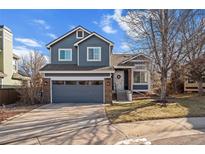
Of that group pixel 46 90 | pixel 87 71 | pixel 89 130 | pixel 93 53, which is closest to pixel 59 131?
pixel 89 130

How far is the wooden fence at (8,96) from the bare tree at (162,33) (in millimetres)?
11554

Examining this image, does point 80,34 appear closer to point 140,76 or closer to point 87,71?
point 87,71

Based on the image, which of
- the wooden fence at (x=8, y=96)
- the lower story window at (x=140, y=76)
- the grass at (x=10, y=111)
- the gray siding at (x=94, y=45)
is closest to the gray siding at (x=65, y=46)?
the gray siding at (x=94, y=45)

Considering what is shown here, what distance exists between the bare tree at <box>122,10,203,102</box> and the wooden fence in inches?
455

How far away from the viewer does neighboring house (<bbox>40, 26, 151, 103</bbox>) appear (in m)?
22.3

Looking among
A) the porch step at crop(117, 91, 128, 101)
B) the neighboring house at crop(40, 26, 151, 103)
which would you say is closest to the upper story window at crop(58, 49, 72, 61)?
the neighboring house at crop(40, 26, 151, 103)

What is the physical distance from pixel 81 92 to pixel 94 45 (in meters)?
4.39

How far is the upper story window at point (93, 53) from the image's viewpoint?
23.7 metres

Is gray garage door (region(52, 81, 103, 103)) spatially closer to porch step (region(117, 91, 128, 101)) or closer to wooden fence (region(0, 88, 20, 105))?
porch step (region(117, 91, 128, 101))

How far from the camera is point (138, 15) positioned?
18078 mm
